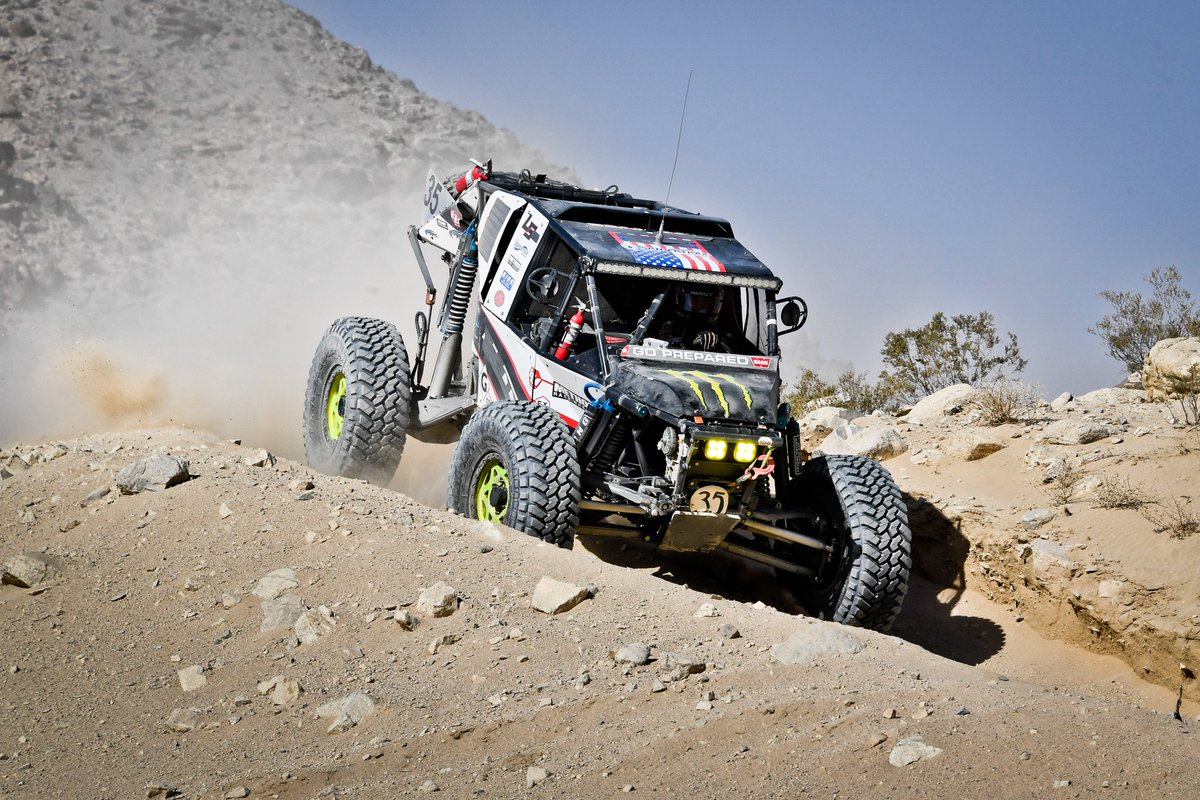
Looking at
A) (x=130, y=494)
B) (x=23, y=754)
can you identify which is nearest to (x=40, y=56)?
(x=130, y=494)

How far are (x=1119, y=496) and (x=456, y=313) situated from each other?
5438mm

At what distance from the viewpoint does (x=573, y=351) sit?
7.91 meters

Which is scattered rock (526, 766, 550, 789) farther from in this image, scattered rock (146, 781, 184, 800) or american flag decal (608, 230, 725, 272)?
american flag decal (608, 230, 725, 272)

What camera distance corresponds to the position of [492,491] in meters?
7.64

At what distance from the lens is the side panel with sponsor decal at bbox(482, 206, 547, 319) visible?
27.6 feet

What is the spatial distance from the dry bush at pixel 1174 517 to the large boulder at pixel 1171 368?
106 inches

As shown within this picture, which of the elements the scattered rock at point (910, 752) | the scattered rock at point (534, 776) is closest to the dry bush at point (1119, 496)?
the scattered rock at point (910, 752)

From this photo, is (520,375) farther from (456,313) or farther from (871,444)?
(871,444)

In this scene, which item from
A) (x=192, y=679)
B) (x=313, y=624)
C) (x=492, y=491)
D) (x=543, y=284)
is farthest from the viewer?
(x=543, y=284)

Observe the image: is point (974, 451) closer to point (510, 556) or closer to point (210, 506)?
point (510, 556)

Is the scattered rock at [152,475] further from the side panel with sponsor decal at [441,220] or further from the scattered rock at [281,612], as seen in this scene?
the side panel with sponsor decal at [441,220]

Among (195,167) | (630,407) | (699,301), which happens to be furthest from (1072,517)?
(195,167)

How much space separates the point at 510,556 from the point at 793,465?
2.28 m

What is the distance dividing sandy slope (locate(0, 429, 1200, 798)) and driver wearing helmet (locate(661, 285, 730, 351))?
2.26 m
